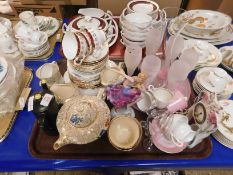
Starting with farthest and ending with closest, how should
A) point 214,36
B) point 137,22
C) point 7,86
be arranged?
point 214,36 → point 137,22 → point 7,86

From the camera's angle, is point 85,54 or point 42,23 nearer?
point 85,54

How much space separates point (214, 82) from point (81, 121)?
479 mm

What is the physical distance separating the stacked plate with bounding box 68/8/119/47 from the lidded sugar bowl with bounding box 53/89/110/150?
1.16ft

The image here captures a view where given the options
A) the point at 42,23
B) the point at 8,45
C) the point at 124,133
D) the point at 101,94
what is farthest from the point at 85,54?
the point at 42,23

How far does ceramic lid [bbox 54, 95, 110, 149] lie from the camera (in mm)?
574

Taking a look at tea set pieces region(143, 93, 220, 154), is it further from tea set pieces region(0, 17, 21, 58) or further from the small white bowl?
tea set pieces region(0, 17, 21, 58)

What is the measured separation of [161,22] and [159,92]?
0.35m

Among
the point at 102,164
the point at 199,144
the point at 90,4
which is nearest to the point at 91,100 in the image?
the point at 102,164

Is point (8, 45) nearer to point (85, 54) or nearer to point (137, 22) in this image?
point (85, 54)

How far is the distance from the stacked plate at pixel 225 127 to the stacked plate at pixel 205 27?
36 centimetres

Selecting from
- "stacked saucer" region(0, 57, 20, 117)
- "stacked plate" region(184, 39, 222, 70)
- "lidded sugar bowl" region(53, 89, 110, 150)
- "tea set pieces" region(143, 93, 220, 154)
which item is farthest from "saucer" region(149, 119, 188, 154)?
"stacked saucer" region(0, 57, 20, 117)

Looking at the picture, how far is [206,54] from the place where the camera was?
862 mm

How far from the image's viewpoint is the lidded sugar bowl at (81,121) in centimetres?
57

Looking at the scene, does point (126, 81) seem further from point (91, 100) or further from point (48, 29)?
point (48, 29)
